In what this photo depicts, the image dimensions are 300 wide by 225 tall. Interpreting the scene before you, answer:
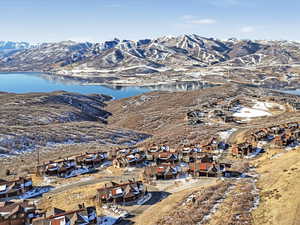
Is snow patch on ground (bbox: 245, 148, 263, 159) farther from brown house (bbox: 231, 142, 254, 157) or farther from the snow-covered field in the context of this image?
the snow-covered field

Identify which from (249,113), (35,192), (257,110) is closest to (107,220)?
(35,192)

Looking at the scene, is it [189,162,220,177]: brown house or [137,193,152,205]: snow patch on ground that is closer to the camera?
[137,193,152,205]: snow patch on ground

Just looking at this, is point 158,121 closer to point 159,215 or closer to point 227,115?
point 227,115

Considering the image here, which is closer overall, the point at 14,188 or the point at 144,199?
the point at 144,199

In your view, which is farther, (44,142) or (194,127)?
(194,127)

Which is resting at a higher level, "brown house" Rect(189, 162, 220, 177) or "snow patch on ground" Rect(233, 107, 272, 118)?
"snow patch on ground" Rect(233, 107, 272, 118)

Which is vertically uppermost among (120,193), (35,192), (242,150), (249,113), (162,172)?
(249,113)

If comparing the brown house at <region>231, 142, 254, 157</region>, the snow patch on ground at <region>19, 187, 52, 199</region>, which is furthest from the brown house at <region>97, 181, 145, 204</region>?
the brown house at <region>231, 142, 254, 157</region>

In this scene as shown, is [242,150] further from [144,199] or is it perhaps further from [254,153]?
[144,199]

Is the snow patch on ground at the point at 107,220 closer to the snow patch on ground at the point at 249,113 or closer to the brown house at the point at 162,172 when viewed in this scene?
the brown house at the point at 162,172

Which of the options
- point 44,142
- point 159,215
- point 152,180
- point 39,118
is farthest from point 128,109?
point 159,215

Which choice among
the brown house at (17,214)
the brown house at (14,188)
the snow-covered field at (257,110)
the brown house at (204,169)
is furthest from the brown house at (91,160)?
the snow-covered field at (257,110)
